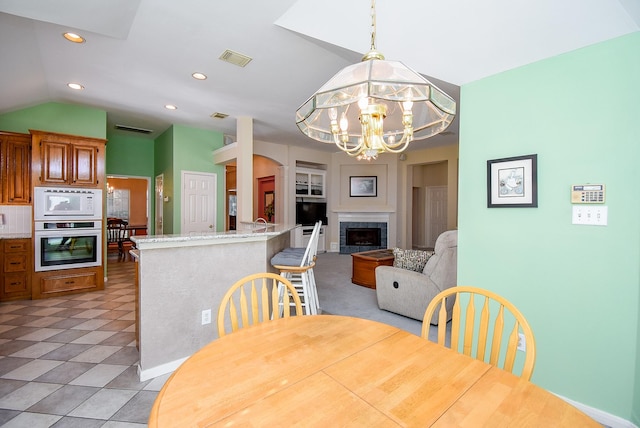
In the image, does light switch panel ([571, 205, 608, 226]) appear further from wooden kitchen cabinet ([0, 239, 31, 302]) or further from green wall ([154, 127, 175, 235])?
wooden kitchen cabinet ([0, 239, 31, 302])

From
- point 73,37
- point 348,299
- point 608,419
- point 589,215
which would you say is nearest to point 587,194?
point 589,215

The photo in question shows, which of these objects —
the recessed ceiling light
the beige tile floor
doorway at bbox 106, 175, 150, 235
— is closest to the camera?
the beige tile floor

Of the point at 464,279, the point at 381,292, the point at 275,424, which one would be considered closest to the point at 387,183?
the point at 381,292

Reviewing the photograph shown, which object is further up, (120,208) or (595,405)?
(120,208)

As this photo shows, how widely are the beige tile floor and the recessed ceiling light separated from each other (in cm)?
277

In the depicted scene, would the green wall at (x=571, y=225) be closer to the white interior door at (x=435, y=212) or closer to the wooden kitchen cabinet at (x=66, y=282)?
the wooden kitchen cabinet at (x=66, y=282)

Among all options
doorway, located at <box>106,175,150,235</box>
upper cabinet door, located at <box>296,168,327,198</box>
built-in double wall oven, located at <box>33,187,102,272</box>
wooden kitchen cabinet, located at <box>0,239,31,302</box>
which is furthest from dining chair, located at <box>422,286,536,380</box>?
doorway, located at <box>106,175,150,235</box>

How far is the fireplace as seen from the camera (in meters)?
7.77

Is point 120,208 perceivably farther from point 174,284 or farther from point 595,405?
point 595,405

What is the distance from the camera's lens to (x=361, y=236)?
789 centimetres

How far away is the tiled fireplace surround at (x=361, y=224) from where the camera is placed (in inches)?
305

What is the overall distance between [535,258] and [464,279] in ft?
1.65

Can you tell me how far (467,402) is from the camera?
0.83m

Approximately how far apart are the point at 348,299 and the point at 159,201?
15.1 feet
